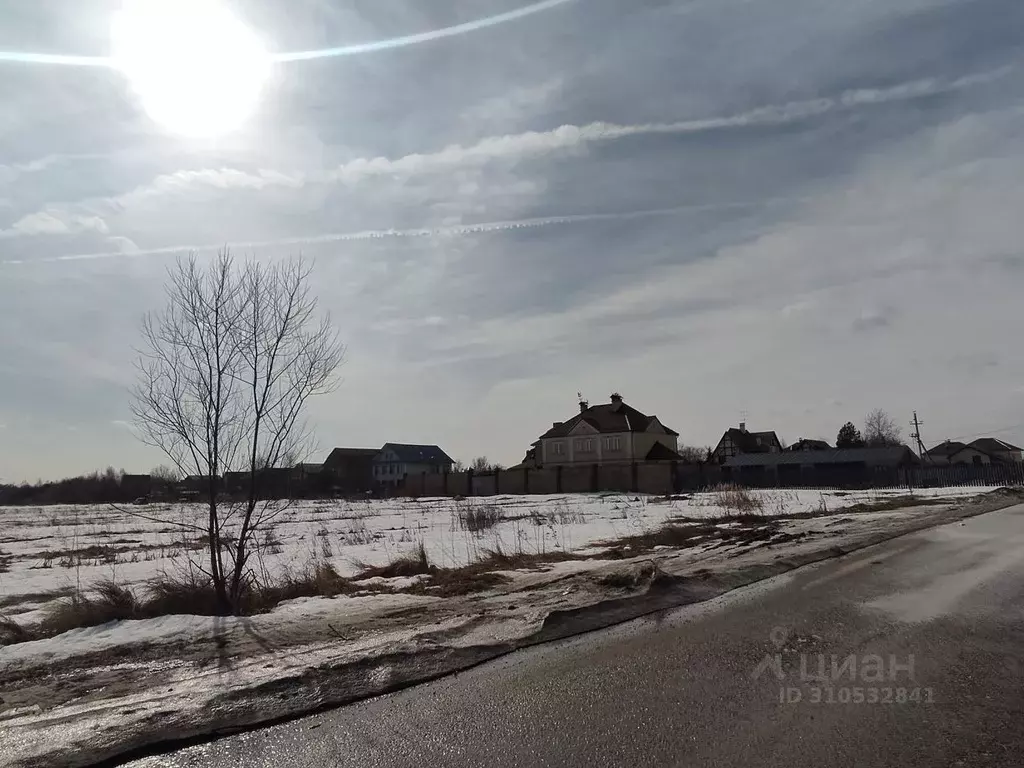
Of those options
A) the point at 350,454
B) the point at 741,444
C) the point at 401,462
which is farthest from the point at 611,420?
the point at 350,454

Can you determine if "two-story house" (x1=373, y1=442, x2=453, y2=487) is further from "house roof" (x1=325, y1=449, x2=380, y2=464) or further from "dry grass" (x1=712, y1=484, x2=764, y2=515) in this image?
"dry grass" (x1=712, y1=484, x2=764, y2=515)

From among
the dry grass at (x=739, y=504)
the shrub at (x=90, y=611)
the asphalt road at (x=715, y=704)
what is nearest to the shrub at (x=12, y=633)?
the shrub at (x=90, y=611)

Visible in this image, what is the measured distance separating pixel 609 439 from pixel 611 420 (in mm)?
2412

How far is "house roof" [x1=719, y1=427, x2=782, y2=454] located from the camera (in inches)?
3765

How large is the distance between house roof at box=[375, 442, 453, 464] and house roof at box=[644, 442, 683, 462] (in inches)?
1879

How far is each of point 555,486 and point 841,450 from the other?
105ft

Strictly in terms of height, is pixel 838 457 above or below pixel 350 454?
below

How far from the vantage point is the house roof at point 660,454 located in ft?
223

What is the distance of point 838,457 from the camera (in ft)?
229

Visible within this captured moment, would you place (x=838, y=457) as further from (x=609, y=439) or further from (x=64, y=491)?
(x=64, y=491)

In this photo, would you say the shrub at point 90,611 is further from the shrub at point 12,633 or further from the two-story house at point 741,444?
the two-story house at point 741,444

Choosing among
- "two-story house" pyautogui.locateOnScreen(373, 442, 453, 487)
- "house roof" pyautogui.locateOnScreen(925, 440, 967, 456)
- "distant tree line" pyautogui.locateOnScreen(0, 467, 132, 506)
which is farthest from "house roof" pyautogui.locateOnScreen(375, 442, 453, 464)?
"house roof" pyautogui.locateOnScreen(925, 440, 967, 456)

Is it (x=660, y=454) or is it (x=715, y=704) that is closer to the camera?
(x=715, y=704)

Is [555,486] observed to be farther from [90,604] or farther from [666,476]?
[90,604]
